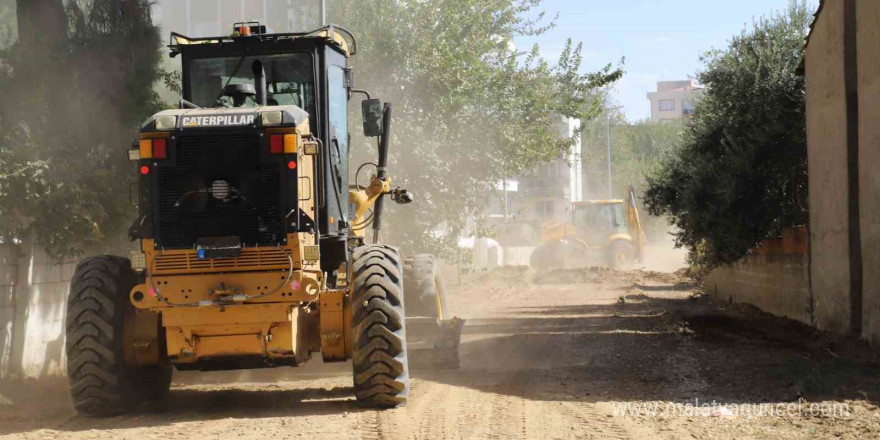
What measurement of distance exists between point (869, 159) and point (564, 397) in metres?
5.91

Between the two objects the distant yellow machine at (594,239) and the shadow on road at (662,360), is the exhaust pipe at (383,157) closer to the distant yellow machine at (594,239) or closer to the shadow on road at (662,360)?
the shadow on road at (662,360)

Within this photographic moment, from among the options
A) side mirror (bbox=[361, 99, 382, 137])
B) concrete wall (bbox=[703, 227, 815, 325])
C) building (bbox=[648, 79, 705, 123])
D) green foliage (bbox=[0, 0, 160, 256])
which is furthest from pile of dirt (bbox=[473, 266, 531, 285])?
building (bbox=[648, 79, 705, 123])

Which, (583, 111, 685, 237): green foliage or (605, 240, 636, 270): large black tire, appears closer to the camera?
(605, 240, 636, 270): large black tire

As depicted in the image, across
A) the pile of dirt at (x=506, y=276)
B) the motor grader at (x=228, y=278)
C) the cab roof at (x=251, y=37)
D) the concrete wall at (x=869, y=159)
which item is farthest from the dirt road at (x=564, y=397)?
the pile of dirt at (x=506, y=276)

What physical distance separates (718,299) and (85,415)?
58.8ft

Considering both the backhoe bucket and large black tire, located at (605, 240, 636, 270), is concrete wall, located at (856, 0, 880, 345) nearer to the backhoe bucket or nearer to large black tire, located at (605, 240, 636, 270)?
the backhoe bucket

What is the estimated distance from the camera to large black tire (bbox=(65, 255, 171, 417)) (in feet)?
31.0

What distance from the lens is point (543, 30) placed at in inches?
1232

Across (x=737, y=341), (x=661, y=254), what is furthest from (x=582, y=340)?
(x=661, y=254)

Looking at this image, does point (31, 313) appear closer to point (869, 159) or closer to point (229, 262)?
point (229, 262)

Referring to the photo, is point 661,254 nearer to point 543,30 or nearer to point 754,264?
point 543,30

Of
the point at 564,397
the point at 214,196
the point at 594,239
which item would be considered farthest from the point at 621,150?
the point at 214,196

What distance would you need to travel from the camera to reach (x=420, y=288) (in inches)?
480

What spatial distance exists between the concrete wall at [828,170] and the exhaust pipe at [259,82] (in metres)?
8.43
